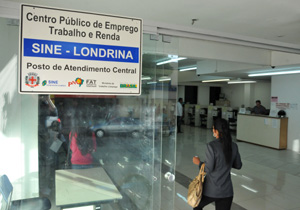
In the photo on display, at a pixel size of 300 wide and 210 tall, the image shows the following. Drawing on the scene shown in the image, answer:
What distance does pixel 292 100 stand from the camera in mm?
8852

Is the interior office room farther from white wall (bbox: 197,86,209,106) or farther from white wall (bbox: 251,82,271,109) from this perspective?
white wall (bbox: 197,86,209,106)

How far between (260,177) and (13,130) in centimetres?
527

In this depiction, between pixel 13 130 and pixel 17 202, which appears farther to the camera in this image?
pixel 13 130

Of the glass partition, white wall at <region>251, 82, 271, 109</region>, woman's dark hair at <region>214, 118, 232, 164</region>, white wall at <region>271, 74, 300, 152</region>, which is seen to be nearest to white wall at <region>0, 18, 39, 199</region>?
the glass partition

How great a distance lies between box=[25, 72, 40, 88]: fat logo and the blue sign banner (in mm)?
133

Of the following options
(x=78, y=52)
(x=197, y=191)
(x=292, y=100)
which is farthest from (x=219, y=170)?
(x=292, y=100)

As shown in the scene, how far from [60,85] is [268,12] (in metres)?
3.60

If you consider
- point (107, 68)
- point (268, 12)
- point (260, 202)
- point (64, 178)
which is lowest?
point (260, 202)

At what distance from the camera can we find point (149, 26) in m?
2.12

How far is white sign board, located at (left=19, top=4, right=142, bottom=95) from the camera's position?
1654mm

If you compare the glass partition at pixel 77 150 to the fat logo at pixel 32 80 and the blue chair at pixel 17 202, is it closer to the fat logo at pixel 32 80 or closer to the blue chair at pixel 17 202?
the blue chair at pixel 17 202

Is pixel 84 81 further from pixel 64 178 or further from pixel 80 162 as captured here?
pixel 80 162

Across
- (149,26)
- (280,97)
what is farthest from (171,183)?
(280,97)

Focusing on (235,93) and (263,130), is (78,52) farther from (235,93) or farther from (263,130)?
(235,93)
